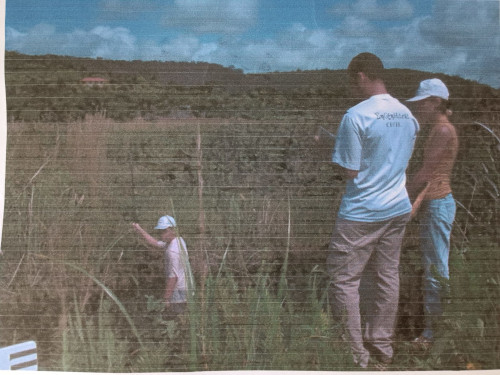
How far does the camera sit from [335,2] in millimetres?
3109

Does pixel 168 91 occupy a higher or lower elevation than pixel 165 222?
higher

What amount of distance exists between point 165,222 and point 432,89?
1.93 metres

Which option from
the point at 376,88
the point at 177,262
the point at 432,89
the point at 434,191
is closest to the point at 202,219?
the point at 177,262

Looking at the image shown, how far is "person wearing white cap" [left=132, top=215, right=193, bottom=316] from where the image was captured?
10.1ft

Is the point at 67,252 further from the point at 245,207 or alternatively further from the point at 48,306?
the point at 245,207

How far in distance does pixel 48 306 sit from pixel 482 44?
10.8 feet

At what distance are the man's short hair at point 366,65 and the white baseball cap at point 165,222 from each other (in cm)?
149

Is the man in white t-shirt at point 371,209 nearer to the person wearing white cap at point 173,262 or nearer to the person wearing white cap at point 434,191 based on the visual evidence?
the person wearing white cap at point 434,191

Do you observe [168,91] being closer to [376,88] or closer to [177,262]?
[177,262]

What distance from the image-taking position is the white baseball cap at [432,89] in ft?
10.2

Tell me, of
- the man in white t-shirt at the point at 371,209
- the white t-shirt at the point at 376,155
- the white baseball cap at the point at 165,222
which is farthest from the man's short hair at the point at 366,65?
the white baseball cap at the point at 165,222

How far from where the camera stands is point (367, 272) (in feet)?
10.1

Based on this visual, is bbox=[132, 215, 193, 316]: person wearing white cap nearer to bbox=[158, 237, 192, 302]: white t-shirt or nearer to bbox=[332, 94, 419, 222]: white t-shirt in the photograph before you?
bbox=[158, 237, 192, 302]: white t-shirt

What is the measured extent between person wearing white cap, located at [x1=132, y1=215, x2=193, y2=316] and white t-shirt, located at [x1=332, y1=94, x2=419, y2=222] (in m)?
1.08
